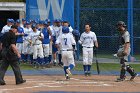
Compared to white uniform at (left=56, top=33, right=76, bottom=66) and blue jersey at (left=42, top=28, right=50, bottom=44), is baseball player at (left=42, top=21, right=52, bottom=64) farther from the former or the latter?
white uniform at (left=56, top=33, right=76, bottom=66)

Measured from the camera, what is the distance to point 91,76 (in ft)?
57.5

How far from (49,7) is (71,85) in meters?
9.08

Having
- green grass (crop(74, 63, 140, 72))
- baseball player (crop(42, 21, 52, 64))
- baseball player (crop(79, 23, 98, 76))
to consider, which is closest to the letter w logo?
baseball player (crop(42, 21, 52, 64))

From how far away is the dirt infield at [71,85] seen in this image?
44.3ft

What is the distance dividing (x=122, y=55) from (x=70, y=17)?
7.50 metres

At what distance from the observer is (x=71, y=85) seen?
14516 millimetres

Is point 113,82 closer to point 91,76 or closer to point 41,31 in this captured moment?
point 91,76

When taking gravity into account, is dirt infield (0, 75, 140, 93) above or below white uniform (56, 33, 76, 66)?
below

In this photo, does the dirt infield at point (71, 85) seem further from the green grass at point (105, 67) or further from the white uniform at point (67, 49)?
the green grass at point (105, 67)

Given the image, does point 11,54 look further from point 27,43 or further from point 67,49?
point 27,43

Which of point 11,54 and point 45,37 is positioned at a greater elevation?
point 45,37

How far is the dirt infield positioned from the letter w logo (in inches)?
239

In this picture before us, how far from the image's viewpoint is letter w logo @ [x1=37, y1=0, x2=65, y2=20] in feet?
74.7

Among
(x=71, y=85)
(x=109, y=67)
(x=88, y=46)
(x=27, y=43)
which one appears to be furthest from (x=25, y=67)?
(x=71, y=85)
